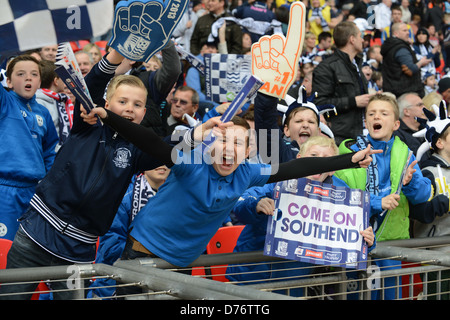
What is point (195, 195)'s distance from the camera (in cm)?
293

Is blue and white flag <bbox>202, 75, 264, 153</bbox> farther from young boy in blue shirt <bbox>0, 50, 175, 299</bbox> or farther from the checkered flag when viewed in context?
young boy in blue shirt <bbox>0, 50, 175, 299</bbox>

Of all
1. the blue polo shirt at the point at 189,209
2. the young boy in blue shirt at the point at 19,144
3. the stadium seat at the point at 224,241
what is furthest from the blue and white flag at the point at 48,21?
the stadium seat at the point at 224,241

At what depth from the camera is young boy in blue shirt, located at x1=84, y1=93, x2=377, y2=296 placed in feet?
9.58

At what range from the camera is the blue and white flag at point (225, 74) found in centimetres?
609


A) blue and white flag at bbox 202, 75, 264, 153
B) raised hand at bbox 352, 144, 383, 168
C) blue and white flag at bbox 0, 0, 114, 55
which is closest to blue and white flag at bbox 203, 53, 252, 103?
raised hand at bbox 352, 144, 383, 168

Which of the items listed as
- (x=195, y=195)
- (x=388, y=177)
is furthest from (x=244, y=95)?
(x=388, y=177)

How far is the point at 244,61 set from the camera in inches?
244

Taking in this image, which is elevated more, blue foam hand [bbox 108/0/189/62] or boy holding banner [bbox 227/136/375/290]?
blue foam hand [bbox 108/0/189/62]

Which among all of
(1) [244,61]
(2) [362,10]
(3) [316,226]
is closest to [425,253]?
(3) [316,226]

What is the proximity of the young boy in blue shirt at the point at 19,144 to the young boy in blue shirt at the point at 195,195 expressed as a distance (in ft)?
4.28

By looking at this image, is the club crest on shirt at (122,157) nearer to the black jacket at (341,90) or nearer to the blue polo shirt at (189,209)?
the blue polo shirt at (189,209)

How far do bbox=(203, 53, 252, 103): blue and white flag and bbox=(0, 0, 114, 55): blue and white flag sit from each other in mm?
3039

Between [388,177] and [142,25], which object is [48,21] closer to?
[142,25]

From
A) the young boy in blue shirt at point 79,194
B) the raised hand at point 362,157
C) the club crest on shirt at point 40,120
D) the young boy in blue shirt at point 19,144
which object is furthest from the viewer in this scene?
the club crest on shirt at point 40,120
